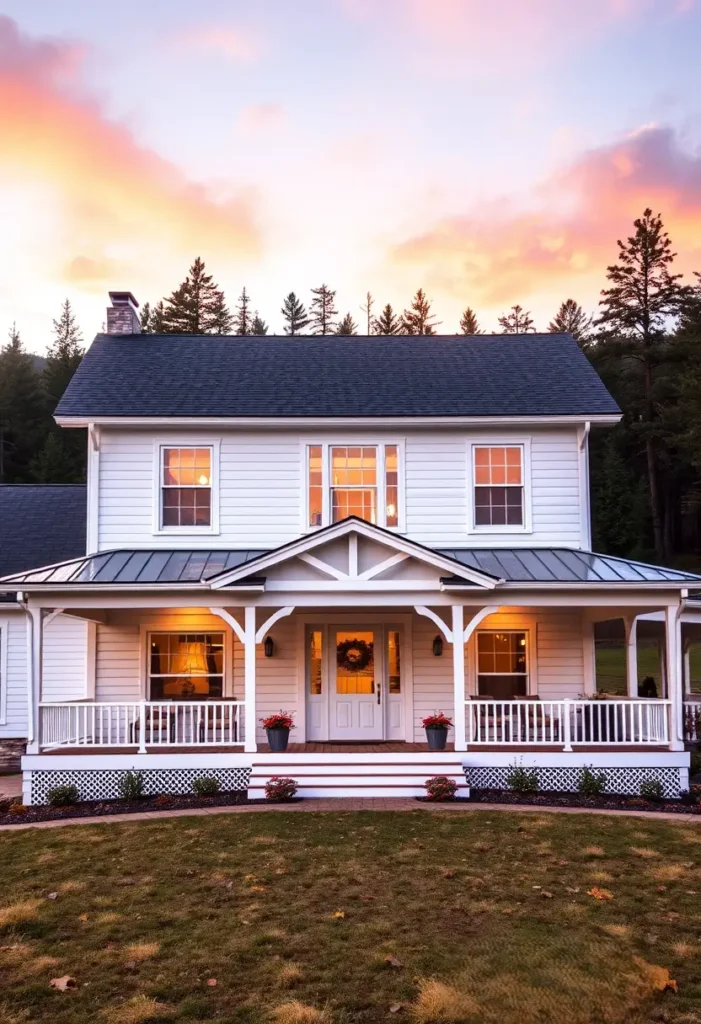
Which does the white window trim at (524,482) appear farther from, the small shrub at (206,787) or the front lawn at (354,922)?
the small shrub at (206,787)

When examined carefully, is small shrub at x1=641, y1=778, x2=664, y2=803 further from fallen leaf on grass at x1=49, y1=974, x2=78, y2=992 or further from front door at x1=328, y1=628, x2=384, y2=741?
fallen leaf on grass at x1=49, y1=974, x2=78, y2=992

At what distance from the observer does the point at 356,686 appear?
47.1 ft

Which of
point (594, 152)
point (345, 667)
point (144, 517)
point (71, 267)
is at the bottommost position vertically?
point (345, 667)

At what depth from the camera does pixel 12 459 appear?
46.7 m

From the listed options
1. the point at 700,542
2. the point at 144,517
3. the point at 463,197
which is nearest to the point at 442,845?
the point at 144,517

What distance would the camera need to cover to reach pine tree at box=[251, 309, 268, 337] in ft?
189

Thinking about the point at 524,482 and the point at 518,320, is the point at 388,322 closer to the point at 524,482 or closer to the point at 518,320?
the point at 518,320

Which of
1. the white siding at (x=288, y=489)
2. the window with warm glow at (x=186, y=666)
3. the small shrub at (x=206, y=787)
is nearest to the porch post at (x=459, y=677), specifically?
the white siding at (x=288, y=489)

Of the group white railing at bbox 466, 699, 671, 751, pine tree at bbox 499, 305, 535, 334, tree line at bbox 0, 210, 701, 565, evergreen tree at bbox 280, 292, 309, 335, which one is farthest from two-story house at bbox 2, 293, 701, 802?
pine tree at bbox 499, 305, 535, 334

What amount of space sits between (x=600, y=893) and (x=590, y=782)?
15.8 feet

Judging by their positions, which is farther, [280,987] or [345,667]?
[345,667]

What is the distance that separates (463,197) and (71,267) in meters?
19.9

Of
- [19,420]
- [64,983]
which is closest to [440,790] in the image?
[64,983]

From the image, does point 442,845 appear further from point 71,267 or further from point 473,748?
point 71,267
